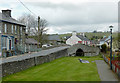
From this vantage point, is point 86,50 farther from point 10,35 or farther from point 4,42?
point 4,42

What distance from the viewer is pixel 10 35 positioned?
33.8m

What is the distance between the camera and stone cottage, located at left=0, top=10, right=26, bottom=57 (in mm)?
30469

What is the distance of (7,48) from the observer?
106 ft

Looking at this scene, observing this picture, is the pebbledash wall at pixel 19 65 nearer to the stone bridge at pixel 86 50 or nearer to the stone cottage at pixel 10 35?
the stone cottage at pixel 10 35

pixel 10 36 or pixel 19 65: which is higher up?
pixel 10 36

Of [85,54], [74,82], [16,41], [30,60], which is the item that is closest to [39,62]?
[30,60]

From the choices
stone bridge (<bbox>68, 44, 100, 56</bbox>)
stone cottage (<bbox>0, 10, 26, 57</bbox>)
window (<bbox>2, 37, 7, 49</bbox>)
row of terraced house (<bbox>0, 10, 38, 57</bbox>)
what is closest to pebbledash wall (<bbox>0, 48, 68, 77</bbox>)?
row of terraced house (<bbox>0, 10, 38, 57</bbox>)

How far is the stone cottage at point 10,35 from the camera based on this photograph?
30469mm

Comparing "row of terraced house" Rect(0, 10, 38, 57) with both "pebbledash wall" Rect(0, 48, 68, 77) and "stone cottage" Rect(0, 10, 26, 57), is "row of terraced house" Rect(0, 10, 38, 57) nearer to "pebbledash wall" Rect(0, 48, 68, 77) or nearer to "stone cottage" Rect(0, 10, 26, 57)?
"stone cottage" Rect(0, 10, 26, 57)

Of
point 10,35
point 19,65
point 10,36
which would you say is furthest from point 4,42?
point 19,65

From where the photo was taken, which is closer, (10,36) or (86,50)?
(10,36)

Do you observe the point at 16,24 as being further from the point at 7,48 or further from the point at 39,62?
the point at 39,62

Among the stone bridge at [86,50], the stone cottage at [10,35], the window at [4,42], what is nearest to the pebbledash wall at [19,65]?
the stone cottage at [10,35]

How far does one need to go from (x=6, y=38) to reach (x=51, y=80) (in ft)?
71.7
